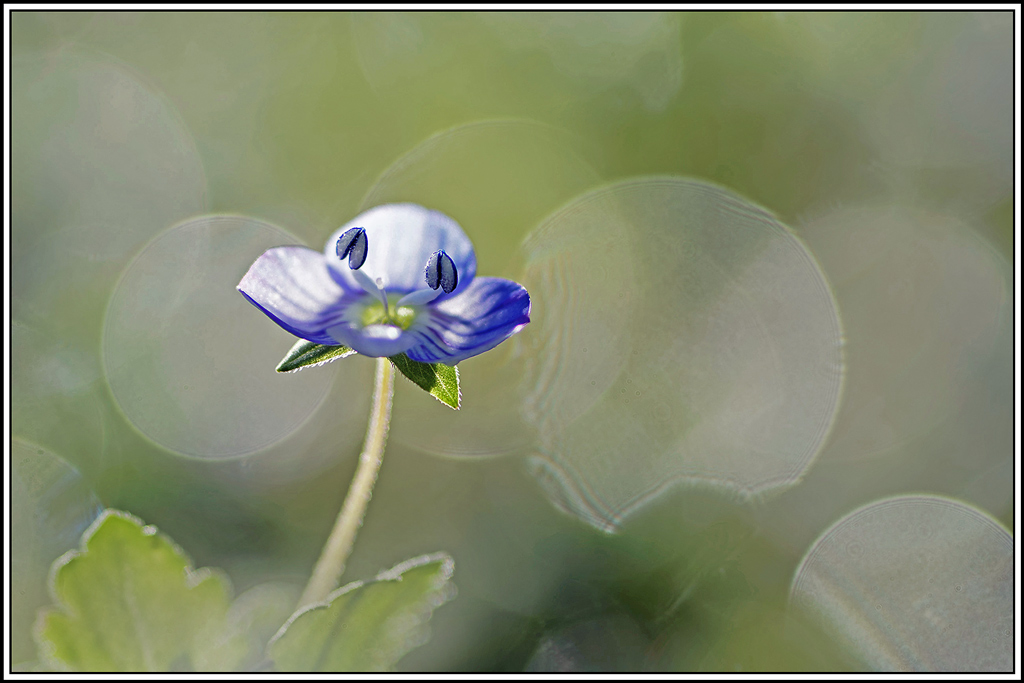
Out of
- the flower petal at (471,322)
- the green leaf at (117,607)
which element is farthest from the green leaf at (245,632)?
the flower petal at (471,322)

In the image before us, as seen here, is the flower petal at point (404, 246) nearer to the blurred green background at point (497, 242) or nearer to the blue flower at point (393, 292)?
the blue flower at point (393, 292)

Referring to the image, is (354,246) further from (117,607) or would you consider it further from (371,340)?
(117,607)

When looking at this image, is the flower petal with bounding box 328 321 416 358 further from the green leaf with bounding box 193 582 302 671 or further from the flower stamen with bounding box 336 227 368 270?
the green leaf with bounding box 193 582 302 671

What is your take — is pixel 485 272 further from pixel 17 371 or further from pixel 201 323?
pixel 17 371

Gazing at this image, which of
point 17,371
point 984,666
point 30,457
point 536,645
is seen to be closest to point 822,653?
point 984,666

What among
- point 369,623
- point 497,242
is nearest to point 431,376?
point 369,623

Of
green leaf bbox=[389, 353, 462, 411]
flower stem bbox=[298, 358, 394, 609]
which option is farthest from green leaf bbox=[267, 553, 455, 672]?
green leaf bbox=[389, 353, 462, 411]
